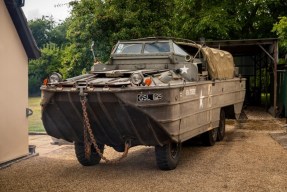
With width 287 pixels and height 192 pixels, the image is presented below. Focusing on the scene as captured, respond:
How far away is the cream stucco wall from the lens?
8.98 m

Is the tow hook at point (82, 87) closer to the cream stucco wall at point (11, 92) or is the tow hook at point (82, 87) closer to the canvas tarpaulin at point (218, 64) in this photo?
the cream stucco wall at point (11, 92)

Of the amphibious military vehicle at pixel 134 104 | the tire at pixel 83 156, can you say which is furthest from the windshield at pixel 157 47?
the tire at pixel 83 156

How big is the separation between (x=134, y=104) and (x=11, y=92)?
3.63m

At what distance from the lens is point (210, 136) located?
34.6 feet

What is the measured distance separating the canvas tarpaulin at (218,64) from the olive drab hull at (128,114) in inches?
77.3

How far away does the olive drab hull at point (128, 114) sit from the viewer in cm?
696

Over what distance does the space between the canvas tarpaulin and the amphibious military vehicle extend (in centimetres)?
71

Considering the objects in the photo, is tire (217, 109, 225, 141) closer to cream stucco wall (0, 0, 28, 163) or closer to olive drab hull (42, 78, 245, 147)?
olive drab hull (42, 78, 245, 147)

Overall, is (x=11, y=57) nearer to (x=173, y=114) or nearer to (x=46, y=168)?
(x=46, y=168)

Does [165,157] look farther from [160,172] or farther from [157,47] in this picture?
[157,47]

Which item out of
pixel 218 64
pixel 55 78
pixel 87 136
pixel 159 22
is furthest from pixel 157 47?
pixel 159 22

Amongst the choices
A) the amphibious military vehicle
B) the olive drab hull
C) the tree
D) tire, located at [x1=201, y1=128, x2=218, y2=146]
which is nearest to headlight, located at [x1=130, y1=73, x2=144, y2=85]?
the amphibious military vehicle

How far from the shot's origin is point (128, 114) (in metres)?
7.03

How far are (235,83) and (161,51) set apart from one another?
3859mm
